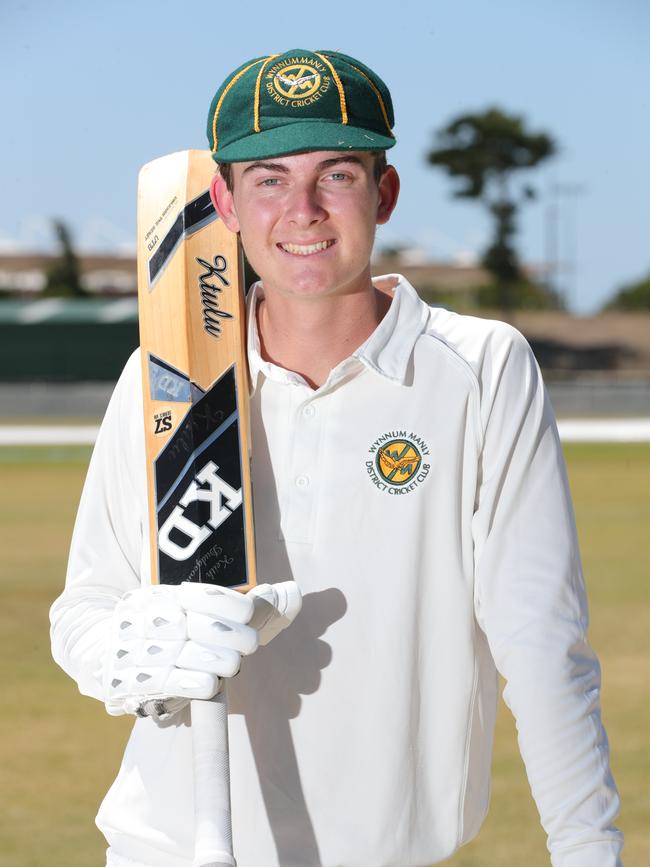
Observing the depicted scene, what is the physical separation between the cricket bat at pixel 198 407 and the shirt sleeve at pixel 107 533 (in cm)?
4

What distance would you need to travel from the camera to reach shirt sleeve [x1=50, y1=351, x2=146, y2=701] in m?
1.82

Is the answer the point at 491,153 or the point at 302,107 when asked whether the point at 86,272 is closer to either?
the point at 491,153

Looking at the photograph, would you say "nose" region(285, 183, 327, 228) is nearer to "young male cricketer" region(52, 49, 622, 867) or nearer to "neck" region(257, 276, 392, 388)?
"young male cricketer" region(52, 49, 622, 867)

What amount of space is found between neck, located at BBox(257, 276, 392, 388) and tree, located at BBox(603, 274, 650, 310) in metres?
62.0

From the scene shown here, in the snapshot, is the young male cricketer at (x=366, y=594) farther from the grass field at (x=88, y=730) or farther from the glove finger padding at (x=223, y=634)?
the grass field at (x=88, y=730)

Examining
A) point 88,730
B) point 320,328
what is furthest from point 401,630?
point 88,730

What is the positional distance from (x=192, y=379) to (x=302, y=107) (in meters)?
0.43

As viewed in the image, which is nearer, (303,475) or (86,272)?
(303,475)

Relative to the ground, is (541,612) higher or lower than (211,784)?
higher

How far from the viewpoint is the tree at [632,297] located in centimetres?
6272

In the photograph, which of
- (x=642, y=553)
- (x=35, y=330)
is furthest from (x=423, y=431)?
(x=35, y=330)

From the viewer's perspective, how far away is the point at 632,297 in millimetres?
64000

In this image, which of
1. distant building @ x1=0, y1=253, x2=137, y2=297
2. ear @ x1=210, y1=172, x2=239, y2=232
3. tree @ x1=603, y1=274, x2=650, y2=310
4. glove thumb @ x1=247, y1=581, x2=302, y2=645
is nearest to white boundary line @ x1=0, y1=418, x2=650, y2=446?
ear @ x1=210, y1=172, x2=239, y2=232

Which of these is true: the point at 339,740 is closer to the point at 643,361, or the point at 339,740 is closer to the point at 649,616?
the point at 649,616
